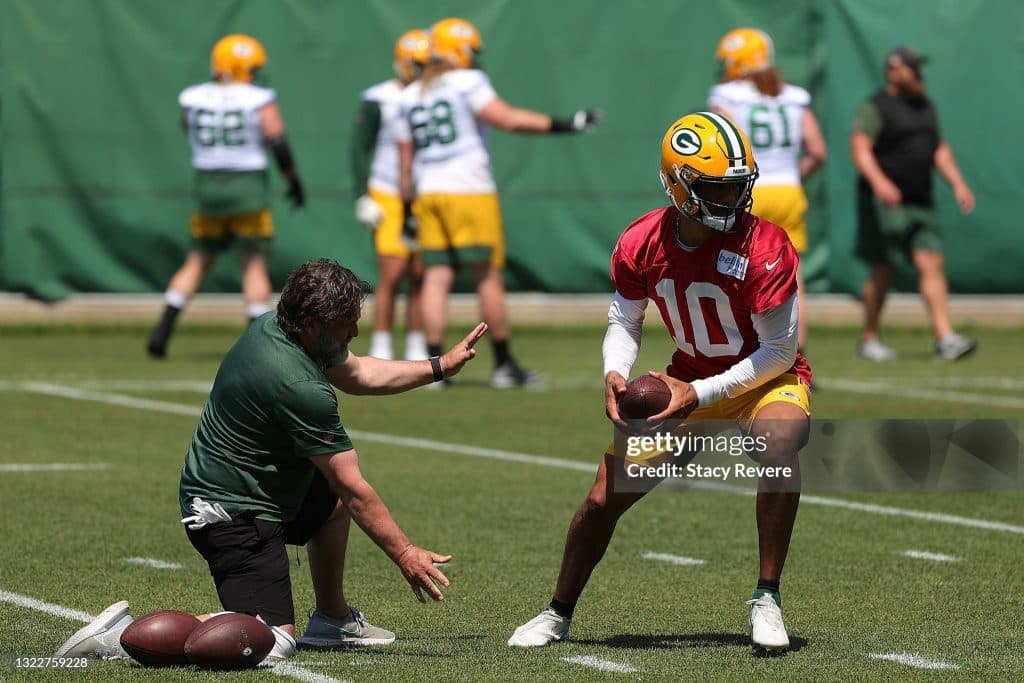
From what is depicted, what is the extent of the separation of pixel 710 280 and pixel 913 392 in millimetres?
7231

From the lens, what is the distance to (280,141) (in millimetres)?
15078

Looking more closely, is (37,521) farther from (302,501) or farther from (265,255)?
(265,255)

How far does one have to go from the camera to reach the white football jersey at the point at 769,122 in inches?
506

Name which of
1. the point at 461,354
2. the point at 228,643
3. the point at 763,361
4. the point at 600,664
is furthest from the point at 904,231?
the point at 228,643

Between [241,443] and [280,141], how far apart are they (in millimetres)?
9258

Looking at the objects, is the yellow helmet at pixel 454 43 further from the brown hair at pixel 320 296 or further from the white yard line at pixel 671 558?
the brown hair at pixel 320 296

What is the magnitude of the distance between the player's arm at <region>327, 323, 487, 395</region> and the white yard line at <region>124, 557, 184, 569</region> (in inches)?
57.1

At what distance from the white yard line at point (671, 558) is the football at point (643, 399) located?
171 centimetres

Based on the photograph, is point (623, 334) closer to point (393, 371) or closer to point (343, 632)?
point (393, 371)

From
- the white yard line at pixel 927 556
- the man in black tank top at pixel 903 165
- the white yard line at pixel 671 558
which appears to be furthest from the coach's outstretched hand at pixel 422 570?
the man in black tank top at pixel 903 165

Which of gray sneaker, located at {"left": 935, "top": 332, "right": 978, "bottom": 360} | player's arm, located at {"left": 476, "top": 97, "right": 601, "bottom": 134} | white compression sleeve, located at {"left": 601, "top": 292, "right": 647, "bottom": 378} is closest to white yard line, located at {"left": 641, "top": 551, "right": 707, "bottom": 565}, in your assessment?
white compression sleeve, located at {"left": 601, "top": 292, "right": 647, "bottom": 378}

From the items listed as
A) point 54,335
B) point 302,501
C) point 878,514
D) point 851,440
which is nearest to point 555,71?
point 54,335

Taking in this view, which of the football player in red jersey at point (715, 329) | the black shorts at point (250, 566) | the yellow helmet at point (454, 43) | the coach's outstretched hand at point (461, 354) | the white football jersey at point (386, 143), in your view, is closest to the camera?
the black shorts at point (250, 566)

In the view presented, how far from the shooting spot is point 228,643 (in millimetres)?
5664
